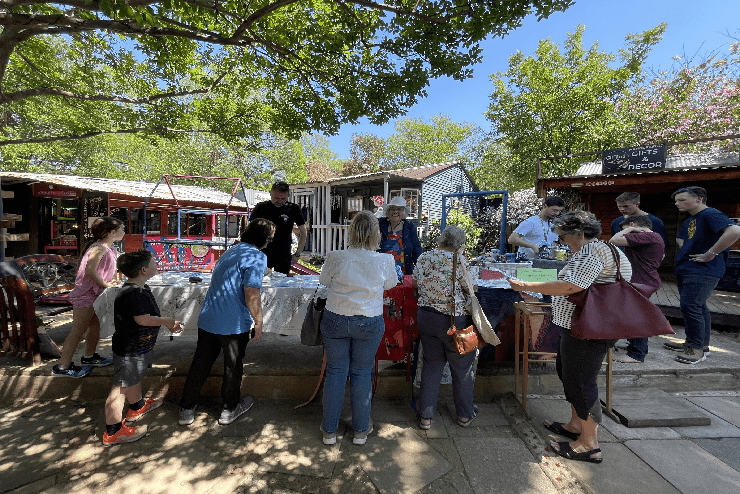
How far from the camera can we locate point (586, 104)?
1493cm

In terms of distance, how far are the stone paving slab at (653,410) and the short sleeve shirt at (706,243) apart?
142cm

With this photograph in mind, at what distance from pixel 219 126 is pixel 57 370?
551 centimetres

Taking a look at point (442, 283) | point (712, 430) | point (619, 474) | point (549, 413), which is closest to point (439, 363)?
point (442, 283)

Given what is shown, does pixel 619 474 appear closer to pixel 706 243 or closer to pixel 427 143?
pixel 706 243

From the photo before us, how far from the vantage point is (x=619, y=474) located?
2213 mm

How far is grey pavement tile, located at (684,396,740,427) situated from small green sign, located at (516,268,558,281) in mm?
1855

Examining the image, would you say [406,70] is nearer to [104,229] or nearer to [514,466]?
[104,229]

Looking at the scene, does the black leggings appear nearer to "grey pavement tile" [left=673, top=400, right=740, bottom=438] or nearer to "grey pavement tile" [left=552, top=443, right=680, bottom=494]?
"grey pavement tile" [left=552, top=443, right=680, bottom=494]

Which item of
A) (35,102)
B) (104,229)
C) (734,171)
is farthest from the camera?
(35,102)

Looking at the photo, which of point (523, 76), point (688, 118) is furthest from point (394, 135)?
point (688, 118)

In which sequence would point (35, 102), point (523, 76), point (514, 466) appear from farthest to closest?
point (523, 76) < point (35, 102) < point (514, 466)

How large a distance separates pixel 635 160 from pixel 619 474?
8657mm

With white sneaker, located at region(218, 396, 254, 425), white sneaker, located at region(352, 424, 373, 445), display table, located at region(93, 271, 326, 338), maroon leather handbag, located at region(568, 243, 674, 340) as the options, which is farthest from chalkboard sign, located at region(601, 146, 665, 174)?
white sneaker, located at region(218, 396, 254, 425)

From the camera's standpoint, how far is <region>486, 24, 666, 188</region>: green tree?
14914 millimetres
